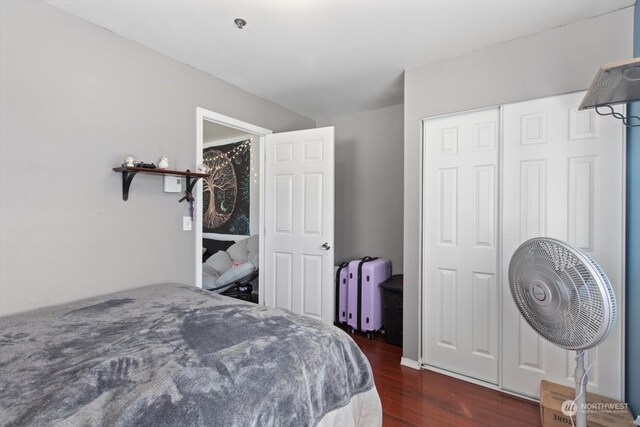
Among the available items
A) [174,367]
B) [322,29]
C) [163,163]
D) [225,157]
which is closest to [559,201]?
[322,29]

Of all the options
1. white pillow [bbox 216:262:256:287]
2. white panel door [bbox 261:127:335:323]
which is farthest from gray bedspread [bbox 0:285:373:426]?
white pillow [bbox 216:262:256:287]

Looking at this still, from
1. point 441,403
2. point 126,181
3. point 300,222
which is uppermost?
point 126,181

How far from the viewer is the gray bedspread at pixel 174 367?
0.76 m

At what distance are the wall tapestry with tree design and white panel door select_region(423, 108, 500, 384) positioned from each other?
2.69 m

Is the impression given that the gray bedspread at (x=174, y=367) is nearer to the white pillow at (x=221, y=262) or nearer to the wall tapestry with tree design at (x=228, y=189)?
the white pillow at (x=221, y=262)

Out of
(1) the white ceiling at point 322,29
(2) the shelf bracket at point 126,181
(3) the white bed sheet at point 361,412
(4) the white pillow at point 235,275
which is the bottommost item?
(3) the white bed sheet at point 361,412

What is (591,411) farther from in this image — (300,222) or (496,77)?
(300,222)

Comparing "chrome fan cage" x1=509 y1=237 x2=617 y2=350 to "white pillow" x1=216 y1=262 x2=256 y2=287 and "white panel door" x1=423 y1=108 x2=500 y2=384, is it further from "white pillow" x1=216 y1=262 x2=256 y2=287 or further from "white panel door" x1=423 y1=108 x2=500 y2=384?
Answer: "white pillow" x1=216 y1=262 x2=256 y2=287

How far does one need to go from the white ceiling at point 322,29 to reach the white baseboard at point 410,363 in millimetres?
2407

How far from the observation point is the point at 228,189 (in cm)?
435

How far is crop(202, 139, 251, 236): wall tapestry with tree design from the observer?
418 cm

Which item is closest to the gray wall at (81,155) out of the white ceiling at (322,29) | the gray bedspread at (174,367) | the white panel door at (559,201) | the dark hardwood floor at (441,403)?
the white ceiling at (322,29)

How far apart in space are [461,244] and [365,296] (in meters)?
1.11

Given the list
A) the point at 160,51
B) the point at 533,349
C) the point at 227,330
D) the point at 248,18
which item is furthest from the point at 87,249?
the point at 533,349
